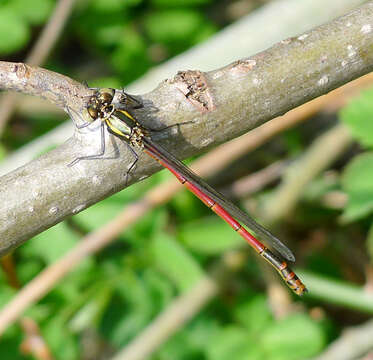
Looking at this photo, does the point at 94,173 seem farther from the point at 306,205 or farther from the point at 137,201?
the point at 306,205

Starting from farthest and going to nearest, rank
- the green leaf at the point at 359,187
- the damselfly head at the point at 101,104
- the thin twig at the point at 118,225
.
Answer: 1. the thin twig at the point at 118,225
2. the green leaf at the point at 359,187
3. the damselfly head at the point at 101,104

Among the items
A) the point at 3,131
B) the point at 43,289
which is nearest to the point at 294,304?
the point at 43,289

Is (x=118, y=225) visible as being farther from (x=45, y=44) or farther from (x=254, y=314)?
(x=45, y=44)

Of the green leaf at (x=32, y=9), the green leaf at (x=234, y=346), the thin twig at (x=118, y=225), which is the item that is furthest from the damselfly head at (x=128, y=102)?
the green leaf at (x=32, y=9)

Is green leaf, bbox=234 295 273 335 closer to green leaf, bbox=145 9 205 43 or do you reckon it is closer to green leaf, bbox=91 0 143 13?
green leaf, bbox=145 9 205 43

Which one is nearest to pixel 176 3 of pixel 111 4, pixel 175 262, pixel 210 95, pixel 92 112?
pixel 111 4

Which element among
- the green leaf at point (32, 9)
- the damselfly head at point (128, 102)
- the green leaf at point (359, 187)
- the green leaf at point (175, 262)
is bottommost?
the green leaf at point (359, 187)

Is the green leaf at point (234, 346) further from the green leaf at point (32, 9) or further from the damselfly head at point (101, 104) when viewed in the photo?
the green leaf at point (32, 9)
